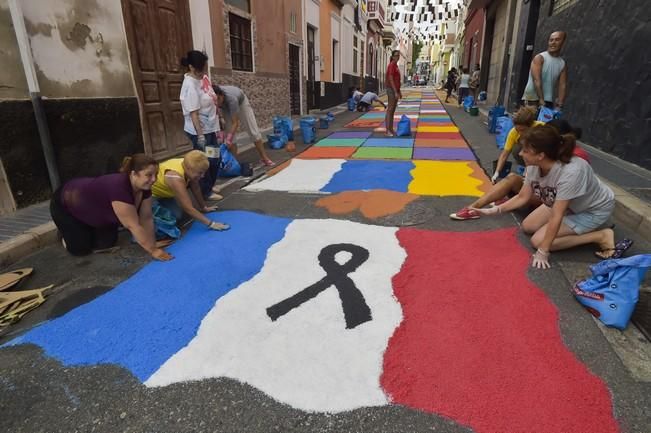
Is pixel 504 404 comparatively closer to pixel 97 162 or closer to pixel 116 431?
pixel 116 431

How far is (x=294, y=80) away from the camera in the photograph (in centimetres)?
1486

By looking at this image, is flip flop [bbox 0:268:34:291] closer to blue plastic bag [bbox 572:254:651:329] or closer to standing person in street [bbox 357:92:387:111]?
blue plastic bag [bbox 572:254:651:329]

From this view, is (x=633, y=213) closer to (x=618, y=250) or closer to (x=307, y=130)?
(x=618, y=250)

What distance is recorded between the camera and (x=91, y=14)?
560 cm

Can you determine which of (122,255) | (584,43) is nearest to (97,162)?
(122,255)

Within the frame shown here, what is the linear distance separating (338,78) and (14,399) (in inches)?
813

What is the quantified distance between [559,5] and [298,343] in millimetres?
10794

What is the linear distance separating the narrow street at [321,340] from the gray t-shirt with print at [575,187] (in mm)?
464

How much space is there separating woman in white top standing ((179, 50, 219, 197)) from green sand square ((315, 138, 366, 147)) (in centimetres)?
407

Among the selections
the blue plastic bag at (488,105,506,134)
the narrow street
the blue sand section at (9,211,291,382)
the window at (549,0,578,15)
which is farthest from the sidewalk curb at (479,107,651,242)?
the blue plastic bag at (488,105,506,134)

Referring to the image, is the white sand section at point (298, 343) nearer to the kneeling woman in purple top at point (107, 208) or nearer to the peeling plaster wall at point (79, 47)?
the kneeling woman in purple top at point (107, 208)

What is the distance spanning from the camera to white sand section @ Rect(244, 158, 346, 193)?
575 cm

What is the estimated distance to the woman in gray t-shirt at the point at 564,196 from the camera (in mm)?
3070

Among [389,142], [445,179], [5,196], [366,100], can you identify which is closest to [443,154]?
[389,142]
